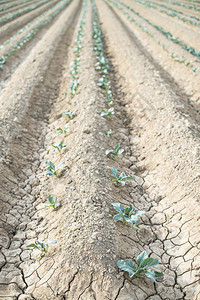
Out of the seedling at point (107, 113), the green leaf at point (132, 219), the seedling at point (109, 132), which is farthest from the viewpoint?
the seedling at point (107, 113)

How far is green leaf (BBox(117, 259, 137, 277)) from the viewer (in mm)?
2177

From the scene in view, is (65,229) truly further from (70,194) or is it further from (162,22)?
(162,22)

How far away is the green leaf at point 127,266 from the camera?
2177 mm

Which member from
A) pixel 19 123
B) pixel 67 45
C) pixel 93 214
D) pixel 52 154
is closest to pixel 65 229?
pixel 93 214

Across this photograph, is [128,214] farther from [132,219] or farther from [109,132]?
[109,132]

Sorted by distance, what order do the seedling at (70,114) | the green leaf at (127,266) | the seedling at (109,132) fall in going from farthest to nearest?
→ the seedling at (70,114) < the seedling at (109,132) < the green leaf at (127,266)

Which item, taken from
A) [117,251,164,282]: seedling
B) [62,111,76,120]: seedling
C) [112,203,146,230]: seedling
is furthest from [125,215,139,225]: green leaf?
[62,111,76,120]: seedling

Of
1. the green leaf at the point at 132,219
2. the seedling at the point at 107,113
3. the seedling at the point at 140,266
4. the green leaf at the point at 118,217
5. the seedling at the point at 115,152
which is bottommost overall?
the seedling at the point at 140,266

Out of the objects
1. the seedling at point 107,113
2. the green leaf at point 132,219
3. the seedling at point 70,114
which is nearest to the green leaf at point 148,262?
the green leaf at point 132,219

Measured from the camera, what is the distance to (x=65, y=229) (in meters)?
2.68

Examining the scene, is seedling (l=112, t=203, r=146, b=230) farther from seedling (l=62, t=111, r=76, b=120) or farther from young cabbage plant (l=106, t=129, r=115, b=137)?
seedling (l=62, t=111, r=76, b=120)

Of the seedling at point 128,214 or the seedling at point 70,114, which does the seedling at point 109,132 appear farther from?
the seedling at point 128,214

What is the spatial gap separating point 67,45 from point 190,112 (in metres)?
6.88

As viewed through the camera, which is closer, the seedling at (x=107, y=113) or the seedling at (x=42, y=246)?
the seedling at (x=42, y=246)
